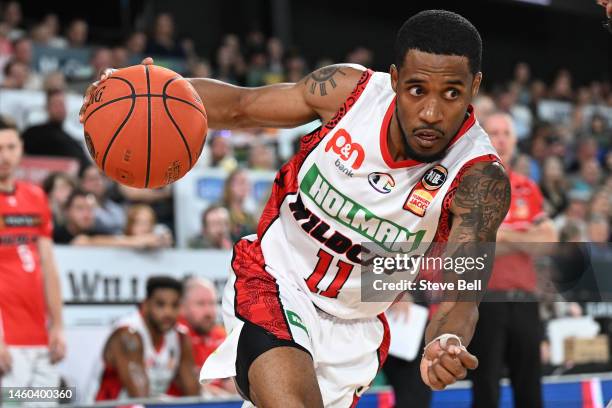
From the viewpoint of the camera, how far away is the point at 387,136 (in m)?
3.76

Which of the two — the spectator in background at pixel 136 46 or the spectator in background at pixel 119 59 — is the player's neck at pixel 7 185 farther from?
the spectator in background at pixel 136 46

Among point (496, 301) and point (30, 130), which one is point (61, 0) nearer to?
point (30, 130)

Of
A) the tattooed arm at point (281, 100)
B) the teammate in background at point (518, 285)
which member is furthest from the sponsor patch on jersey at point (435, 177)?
the teammate in background at point (518, 285)

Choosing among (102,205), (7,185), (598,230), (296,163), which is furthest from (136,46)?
(296,163)

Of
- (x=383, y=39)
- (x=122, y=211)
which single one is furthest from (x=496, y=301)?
(x=383, y=39)

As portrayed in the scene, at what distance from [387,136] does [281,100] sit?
52 cm

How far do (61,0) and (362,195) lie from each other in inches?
530

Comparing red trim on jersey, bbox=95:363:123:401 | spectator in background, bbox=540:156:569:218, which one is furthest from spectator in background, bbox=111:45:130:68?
red trim on jersey, bbox=95:363:123:401

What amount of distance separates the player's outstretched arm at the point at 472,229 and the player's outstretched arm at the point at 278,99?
67 centimetres

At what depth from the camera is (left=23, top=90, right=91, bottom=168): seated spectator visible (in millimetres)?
8859

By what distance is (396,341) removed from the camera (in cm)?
619

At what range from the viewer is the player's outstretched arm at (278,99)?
154 inches

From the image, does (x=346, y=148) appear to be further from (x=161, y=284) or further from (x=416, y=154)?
(x=161, y=284)

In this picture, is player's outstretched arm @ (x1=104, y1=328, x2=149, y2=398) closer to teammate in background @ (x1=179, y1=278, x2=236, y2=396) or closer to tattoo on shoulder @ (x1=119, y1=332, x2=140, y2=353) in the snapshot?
tattoo on shoulder @ (x1=119, y1=332, x2=140, y2=353)
